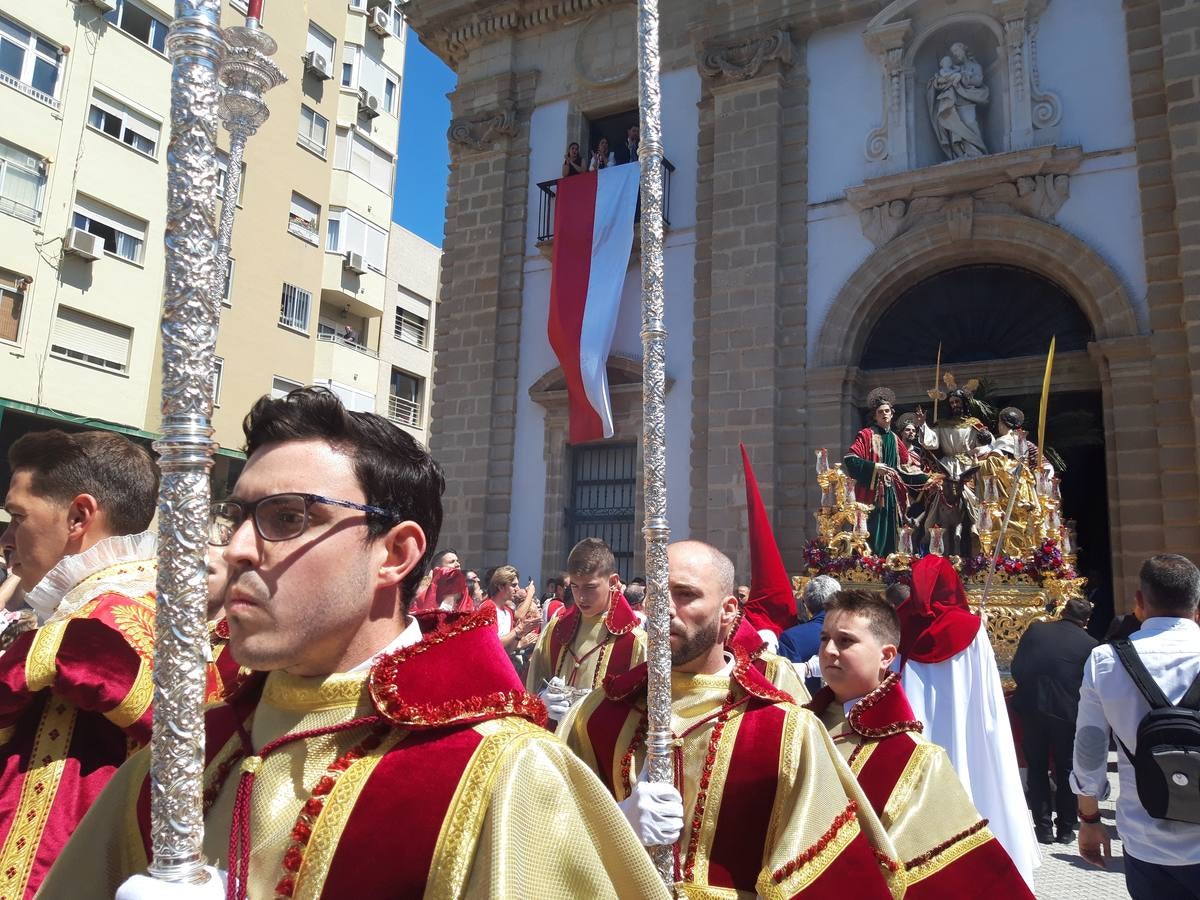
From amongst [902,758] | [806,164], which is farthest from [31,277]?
[902,758]

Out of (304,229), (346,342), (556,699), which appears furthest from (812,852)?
(346,342)

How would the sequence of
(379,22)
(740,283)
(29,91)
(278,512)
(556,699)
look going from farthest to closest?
(379,22) → (29,91) → (740,283) → (556,699) → (278,512)

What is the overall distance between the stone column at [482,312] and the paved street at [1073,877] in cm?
897

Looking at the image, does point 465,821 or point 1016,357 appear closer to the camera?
point 465,821

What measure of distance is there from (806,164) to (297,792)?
12543 mm

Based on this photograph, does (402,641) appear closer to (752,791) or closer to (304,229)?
(752,791)

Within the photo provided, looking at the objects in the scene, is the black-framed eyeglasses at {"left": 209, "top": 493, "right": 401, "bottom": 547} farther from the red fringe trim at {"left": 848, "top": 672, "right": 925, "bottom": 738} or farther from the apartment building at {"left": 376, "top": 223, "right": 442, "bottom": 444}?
the apartment building at {"left": 376, "top": 223, "right": 442, "bottom": 444}

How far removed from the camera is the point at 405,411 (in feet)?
99.0

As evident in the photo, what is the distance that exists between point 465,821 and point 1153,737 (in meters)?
3.06

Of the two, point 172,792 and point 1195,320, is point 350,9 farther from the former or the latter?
point 172,792

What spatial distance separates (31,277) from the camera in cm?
1856

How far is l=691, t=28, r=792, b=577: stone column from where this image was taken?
40.2 feet

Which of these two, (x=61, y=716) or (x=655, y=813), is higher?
(x=61, y=716)

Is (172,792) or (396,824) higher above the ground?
(172,792)
